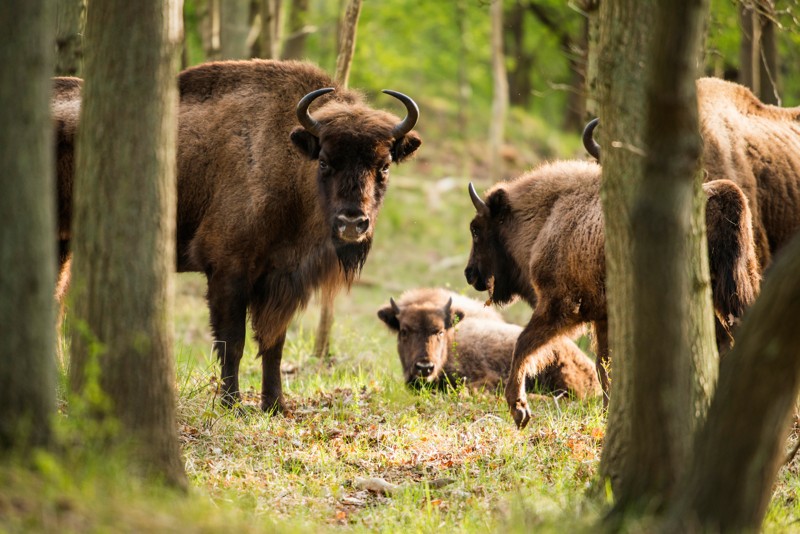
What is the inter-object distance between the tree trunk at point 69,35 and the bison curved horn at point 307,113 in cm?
254

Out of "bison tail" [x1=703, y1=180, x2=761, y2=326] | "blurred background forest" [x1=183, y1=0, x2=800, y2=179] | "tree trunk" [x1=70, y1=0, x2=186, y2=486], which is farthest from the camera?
"blurred background forest" [x1=183, y1=0, x2=800, y2=179]

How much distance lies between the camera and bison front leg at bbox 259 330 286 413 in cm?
767

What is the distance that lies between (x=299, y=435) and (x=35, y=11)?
380cm

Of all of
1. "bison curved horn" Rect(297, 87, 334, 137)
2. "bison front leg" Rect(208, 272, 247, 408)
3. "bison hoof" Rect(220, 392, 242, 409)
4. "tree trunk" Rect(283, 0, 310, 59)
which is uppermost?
"tree trunk" Rect(283, 0, 310, 59)

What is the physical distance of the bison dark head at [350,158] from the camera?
730cm

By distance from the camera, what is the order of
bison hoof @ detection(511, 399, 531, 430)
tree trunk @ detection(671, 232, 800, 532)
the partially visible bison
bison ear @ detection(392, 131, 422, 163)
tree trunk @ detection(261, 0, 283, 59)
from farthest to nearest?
tree trunk @ detection(261, 0, 283, 59), the partially visible bison, bison ear @ detection(392, 131, 422, 163), bison hoof @ detection(511, 399, 531, 430), tree trunk @ detection(671, 232, 800, 532)

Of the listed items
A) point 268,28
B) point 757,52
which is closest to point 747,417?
point 757,52

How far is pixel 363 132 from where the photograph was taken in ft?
24.4

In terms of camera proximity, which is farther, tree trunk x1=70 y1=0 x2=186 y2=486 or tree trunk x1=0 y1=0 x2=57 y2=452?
tree trunk x1=70 y1=0 x2=186 y2=486

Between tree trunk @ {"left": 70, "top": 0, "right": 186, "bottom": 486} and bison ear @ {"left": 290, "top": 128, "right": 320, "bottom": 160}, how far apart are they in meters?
3.23

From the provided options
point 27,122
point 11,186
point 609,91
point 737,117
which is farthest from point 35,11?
point 737,117

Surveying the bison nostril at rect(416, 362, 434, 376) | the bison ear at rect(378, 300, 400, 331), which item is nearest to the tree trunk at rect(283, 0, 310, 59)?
the bison ear at rect(378, 300, 400, 331)

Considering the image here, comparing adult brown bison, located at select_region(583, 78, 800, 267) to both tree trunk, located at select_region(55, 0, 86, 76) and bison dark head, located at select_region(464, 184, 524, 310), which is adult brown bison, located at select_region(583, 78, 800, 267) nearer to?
bison dark head, located at select_region(464, 184, 524, 310)

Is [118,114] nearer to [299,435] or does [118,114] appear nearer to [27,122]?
[27,122]
